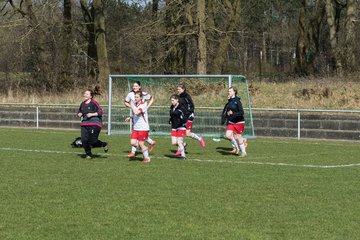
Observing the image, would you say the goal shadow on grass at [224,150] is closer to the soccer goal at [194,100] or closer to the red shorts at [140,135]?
the red shorts at [140,135]

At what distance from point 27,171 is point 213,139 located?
399 inches

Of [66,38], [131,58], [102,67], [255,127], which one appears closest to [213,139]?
[255,127]

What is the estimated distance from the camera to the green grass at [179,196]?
9242mm

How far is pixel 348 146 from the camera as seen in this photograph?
A: 22.8m

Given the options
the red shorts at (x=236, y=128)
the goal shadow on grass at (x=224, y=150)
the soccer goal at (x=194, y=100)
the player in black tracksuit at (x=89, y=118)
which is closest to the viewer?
the player in black tracksuit at (x=89, y=118)

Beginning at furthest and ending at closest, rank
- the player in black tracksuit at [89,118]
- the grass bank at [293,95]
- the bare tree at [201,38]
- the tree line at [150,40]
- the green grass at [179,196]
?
the tree line at [150,40]
the bare tree at [201,38]
the grass bank at [293,95]
the player in black tracksuit at [89,118]
the green grass at [179,196]

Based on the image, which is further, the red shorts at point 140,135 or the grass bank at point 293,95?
the grass bank at point 293,95

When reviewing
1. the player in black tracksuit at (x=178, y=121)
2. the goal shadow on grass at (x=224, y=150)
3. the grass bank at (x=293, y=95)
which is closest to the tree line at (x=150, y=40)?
the grass bank at (x=293, y=95)

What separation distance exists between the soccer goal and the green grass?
275 inches

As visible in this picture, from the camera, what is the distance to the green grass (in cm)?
924

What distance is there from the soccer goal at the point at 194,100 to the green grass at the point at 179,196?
6.99m

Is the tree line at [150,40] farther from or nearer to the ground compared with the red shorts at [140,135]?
farther from the ground

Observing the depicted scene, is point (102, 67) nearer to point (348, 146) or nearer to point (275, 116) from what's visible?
point (275, 116)

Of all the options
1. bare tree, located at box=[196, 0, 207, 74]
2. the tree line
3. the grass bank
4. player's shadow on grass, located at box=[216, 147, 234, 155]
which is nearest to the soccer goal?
the grass bank
